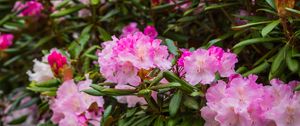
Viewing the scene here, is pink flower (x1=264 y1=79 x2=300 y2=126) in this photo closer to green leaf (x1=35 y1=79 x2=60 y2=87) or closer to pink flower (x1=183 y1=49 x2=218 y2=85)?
pink flower (x1=183 y1=49 x2=218 y2=85)

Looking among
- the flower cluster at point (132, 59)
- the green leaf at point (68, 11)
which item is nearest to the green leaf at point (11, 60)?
the green leaf at point (68, 11)

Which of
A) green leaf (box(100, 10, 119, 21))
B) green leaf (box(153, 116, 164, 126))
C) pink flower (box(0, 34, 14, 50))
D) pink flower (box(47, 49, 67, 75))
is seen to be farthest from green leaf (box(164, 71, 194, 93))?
pink flower (box(0, 34, 14, 50))

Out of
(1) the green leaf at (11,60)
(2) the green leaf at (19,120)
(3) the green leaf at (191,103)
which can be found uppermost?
(3) the green leaf at (191,103)

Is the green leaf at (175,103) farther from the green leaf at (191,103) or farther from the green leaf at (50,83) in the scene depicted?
the green leaf at (50,83)

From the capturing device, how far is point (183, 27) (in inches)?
75.6

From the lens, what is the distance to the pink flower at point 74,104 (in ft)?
4.85

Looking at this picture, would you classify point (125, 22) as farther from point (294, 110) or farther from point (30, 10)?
point (294, 110)

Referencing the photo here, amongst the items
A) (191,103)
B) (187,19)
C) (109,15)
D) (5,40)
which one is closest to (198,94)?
(191,103)

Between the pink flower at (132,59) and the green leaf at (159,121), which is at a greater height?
the pink flower at (132,59)

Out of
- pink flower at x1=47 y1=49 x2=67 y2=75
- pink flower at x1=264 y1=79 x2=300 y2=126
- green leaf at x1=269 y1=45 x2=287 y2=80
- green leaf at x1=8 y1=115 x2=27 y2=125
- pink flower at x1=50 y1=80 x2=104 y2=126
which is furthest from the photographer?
green leaf at x1=8 y1=115 x2=27 y2=125

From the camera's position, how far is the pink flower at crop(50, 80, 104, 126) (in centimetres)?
148

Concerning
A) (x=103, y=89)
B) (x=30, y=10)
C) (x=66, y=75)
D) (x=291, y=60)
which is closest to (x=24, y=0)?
(x=30, y=10)

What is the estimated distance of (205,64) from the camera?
1.25 metres

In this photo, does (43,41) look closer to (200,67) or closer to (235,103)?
(200,67)
